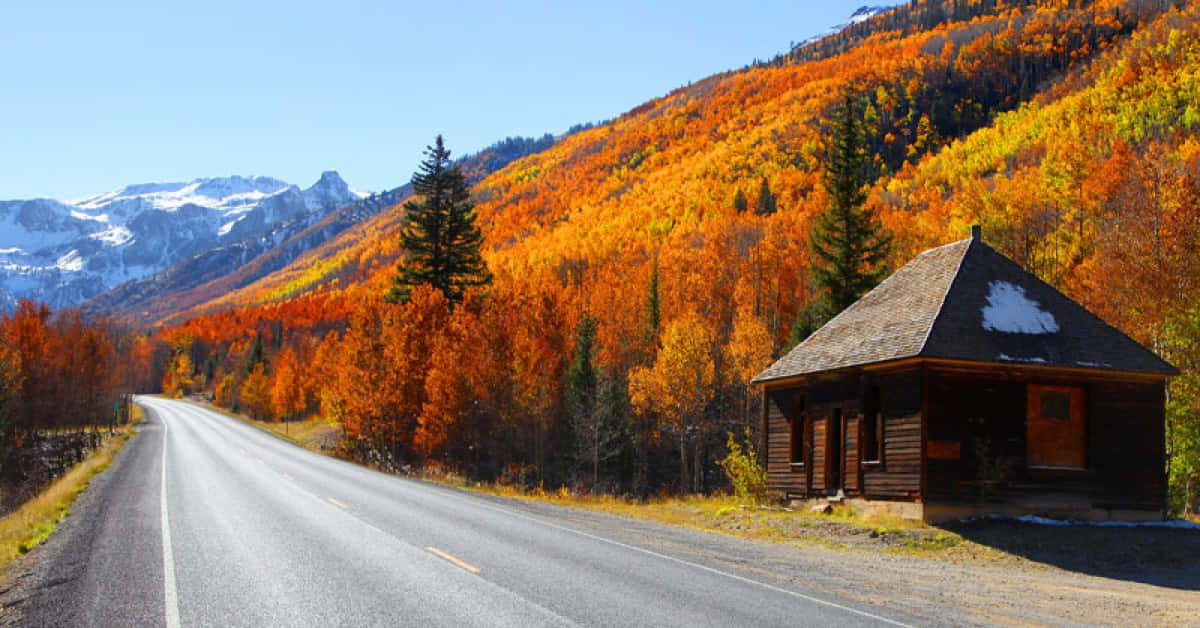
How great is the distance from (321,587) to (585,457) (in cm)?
3960

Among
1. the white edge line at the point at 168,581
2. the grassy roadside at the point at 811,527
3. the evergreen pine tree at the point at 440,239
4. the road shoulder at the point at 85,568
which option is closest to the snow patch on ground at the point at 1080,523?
the grassy roadside at the point at 811,527

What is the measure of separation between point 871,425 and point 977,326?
13.1 ft

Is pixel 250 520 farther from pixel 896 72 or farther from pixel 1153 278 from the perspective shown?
pixel 896 72

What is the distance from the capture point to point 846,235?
41594mm

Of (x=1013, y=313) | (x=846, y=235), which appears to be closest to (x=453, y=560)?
(x=1013, y=313)

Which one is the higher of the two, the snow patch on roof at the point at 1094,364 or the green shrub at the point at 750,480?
the snow patch on roof at the point at 1094,364

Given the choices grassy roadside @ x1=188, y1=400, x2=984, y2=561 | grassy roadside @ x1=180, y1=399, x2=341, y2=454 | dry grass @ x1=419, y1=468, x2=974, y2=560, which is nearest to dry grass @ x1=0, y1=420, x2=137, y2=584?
grassy roadside @ x1=188, y1=400, x2=984, y2=561

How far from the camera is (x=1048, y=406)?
21.5 m

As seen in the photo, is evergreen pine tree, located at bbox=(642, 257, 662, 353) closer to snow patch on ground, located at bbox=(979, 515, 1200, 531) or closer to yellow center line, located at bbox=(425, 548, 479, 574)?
snow patch on ground, located at bbox=(979, 515, 1200, 531)

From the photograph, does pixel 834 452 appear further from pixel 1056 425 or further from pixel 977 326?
pixel 1056 425

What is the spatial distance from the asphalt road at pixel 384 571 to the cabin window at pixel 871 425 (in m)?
6.29

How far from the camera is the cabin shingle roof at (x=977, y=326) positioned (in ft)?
67.3

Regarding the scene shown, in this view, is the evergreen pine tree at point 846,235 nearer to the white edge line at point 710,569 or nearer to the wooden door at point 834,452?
the wooden door at point 834,452

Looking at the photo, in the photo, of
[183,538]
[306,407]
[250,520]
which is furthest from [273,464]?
[306,407]
